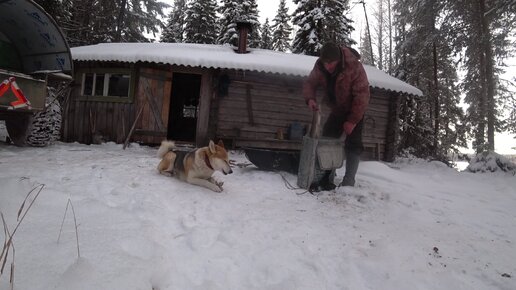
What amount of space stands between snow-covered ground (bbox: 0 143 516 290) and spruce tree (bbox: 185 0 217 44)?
64.2ft

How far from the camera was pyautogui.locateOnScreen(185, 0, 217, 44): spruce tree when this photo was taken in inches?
855

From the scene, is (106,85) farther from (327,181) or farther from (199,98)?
Answer: (327,181)

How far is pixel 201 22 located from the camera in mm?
21797

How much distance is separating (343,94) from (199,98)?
5.87 m

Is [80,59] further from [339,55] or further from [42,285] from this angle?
[42,285]

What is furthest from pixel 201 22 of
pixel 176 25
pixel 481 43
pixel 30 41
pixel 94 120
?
pixel 30 41

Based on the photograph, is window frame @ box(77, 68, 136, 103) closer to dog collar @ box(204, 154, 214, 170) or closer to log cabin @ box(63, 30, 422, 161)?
log cabin @ box(63, 30, 422, 161)

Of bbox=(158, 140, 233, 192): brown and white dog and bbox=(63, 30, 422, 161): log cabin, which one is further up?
bbox=(63, 30, 422, 161): log cabin

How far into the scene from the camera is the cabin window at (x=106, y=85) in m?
8.86

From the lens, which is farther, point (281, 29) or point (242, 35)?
point (281, 29)

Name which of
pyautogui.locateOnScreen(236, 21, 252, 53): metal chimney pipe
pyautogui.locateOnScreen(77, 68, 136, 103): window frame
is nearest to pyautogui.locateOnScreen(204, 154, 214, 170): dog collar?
pyautogui.locateOnScreen(77, 68, 136, 103): window frame

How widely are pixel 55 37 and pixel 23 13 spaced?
0.45m

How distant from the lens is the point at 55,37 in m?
4.24

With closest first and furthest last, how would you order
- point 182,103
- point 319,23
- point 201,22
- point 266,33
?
point 182,103 < point 319,23 < point 201,22 < point 266,33
